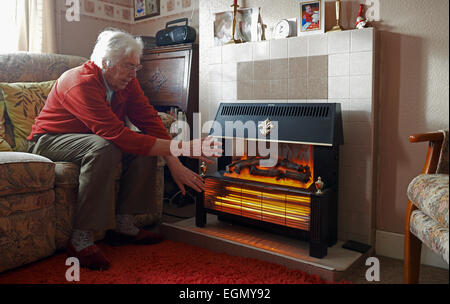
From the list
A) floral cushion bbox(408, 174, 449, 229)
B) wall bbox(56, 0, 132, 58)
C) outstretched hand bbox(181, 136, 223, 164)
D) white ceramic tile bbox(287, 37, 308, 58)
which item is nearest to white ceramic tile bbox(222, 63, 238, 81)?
white ceramic tile bbox(287, 37, 308, 58)

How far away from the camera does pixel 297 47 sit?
1.92m

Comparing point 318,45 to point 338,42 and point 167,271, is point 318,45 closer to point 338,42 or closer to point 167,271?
point 338,42

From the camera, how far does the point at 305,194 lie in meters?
1.64

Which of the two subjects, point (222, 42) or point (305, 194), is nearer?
point (305, 194)

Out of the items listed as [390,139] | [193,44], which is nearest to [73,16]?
[193,44]

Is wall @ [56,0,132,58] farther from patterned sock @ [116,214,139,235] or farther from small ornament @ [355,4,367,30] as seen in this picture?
small ornament @ [355,4,367,30]

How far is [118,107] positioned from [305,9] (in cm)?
103

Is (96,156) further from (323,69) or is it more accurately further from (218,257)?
(323,69)

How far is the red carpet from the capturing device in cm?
148

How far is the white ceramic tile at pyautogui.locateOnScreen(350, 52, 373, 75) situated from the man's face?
97cm

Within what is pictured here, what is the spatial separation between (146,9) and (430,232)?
2781mm

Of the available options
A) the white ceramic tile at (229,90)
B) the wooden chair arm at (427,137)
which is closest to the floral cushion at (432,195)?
the wooden chair arm at (427,137)

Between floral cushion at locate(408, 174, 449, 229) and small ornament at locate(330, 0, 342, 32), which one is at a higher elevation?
small ornament at locate(330, 0, 342, 32)
